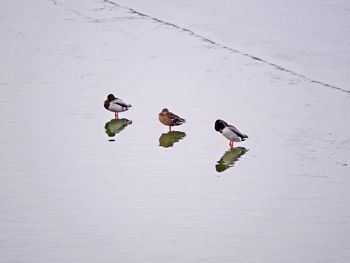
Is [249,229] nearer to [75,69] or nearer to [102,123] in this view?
[102,123]

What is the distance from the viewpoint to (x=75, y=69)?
11414mm

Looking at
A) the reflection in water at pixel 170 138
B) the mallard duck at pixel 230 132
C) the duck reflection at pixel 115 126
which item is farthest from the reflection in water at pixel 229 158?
the duck reflection at pixel 115 126

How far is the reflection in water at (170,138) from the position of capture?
8.68 m

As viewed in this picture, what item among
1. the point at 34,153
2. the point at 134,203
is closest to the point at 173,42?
the point at 34,153

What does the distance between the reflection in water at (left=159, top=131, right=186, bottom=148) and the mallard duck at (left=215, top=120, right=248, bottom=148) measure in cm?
63

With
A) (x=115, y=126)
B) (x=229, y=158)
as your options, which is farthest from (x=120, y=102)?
(x=229, y=158)

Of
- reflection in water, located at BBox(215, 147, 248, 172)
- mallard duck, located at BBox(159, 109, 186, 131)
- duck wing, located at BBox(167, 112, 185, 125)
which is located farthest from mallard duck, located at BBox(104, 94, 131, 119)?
reflection in water, located at BBox(215, 147, 248, 172)

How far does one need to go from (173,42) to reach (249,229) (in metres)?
6.97

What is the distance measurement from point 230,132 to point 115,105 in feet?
6.05

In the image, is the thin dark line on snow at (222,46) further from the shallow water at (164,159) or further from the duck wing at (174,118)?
the duck wing at (174,118)

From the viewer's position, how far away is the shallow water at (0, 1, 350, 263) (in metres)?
6.12

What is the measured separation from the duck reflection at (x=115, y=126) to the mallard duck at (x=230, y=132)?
4.80 feet

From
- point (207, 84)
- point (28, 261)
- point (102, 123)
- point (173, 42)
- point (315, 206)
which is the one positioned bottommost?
point (28, 261)

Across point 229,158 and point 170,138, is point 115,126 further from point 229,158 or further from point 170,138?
point 229,158
